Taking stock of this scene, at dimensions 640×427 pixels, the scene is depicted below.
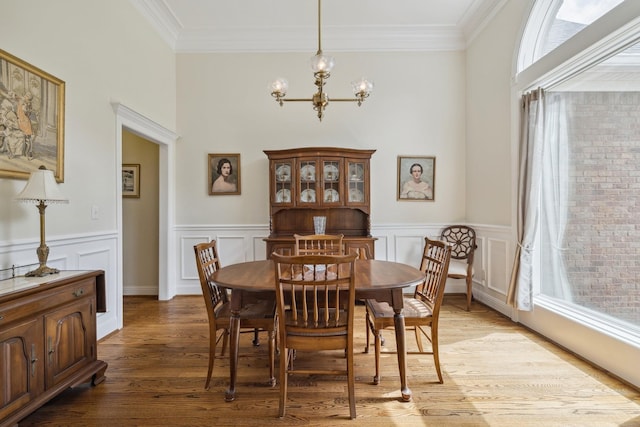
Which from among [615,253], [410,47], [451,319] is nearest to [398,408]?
[451,319]

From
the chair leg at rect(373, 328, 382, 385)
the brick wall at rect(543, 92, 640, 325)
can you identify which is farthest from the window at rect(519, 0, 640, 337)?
the chair leg at rect(373, 328, 382, 385)

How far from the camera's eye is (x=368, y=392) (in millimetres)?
2031

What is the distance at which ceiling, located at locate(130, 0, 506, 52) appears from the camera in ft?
12.2

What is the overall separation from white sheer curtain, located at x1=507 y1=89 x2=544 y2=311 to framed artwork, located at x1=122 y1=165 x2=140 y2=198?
4575mm

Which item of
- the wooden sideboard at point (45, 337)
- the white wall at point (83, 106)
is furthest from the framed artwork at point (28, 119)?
the wooden sideboard at point (45, 337)

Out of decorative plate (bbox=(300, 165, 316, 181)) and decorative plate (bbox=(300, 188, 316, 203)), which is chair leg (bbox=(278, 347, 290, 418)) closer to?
decorative plate (bbox=(300, 188, 316, 203))

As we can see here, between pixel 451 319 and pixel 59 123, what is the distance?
12.9 ft

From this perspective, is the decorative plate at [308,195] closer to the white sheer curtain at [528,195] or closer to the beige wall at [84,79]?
the beige wall at [84,79]

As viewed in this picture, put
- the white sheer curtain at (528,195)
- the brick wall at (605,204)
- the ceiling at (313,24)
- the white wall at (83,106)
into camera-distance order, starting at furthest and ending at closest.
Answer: the ceiling at (313,24) < the white sheer curtain at (528,195) < the brick wall at (605,204) < the white wall at (83,106)

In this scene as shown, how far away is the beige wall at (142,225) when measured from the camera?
431 centimetres

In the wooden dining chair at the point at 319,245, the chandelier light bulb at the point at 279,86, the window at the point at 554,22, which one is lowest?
the wooden dining chair at the point at 319,245

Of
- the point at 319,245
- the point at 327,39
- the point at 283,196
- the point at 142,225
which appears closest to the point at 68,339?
the point at 319,245

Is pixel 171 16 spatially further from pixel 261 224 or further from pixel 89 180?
pixel 261 224

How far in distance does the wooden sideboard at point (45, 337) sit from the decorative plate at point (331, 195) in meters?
2.51
